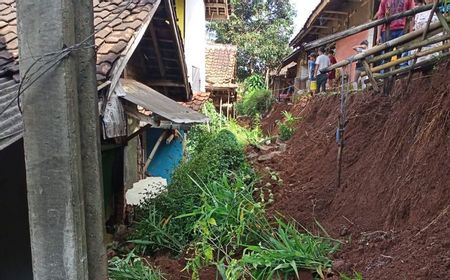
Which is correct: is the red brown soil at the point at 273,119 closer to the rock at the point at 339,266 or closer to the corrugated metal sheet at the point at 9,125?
the rock at the point at 339,266

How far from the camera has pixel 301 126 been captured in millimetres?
9516

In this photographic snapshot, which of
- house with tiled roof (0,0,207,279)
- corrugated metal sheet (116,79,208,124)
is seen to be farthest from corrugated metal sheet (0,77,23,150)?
corrugated metal sheet (116,79,208,124)

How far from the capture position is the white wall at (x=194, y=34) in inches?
524

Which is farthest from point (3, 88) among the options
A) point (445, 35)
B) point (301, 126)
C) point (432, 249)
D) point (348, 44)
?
point (348, 44)

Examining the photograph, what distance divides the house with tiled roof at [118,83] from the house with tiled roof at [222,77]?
10.8 metres

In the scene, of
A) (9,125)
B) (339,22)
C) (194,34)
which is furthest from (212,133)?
(9,125)

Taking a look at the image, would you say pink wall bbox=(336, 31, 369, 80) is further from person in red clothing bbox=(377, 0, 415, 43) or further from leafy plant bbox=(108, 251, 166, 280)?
leafy plant bbox=(108, 251, 166, 280)

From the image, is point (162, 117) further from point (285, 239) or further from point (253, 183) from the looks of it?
point (253, 183)

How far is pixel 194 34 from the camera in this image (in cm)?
1389

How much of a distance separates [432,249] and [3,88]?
3.53 metres

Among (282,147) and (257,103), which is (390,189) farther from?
(257,103)

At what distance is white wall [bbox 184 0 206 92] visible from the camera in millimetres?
13320

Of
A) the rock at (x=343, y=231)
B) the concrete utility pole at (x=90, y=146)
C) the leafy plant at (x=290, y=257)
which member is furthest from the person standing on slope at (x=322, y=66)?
the concrete utility pole at (x=90, y=146)

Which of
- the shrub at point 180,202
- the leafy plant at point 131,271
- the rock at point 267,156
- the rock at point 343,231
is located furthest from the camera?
the rock at point 267,156
